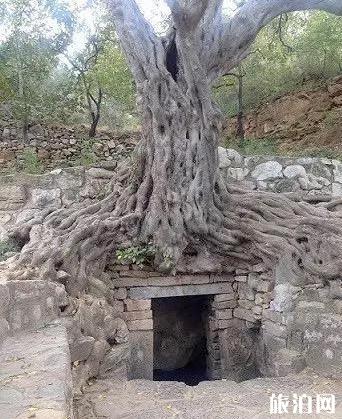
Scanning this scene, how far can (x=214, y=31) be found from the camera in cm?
534

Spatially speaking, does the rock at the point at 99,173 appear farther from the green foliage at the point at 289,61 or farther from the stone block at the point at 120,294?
the green foliage at the point at 289,61

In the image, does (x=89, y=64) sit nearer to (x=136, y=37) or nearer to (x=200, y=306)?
(x=136, y=37)

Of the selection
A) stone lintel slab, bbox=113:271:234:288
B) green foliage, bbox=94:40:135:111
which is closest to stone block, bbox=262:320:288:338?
stone lintel slab, bbox=113:271:234:288

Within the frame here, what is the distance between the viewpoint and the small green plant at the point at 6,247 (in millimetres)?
4990

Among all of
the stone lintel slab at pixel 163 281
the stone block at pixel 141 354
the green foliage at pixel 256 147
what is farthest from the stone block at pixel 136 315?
the green foliage at pixel 256 147

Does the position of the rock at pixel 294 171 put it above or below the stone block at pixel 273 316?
above

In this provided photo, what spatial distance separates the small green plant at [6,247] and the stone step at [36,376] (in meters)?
1.55

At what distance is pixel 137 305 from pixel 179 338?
1.59 meters

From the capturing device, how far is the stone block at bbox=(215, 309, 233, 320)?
6008mm

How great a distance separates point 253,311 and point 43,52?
7498 mm

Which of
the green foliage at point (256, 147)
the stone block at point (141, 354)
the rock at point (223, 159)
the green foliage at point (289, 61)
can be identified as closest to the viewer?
the stone block at point (141, 354)

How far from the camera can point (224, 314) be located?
237 inches

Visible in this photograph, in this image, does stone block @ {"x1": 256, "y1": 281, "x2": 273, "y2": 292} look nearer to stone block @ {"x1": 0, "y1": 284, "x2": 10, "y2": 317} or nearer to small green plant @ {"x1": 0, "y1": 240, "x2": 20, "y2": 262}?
small green plant @ {"x1": 0, "y1": 240, "x2": 20, "y2": 262}

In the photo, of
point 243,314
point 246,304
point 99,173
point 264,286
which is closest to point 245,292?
point 246,304
